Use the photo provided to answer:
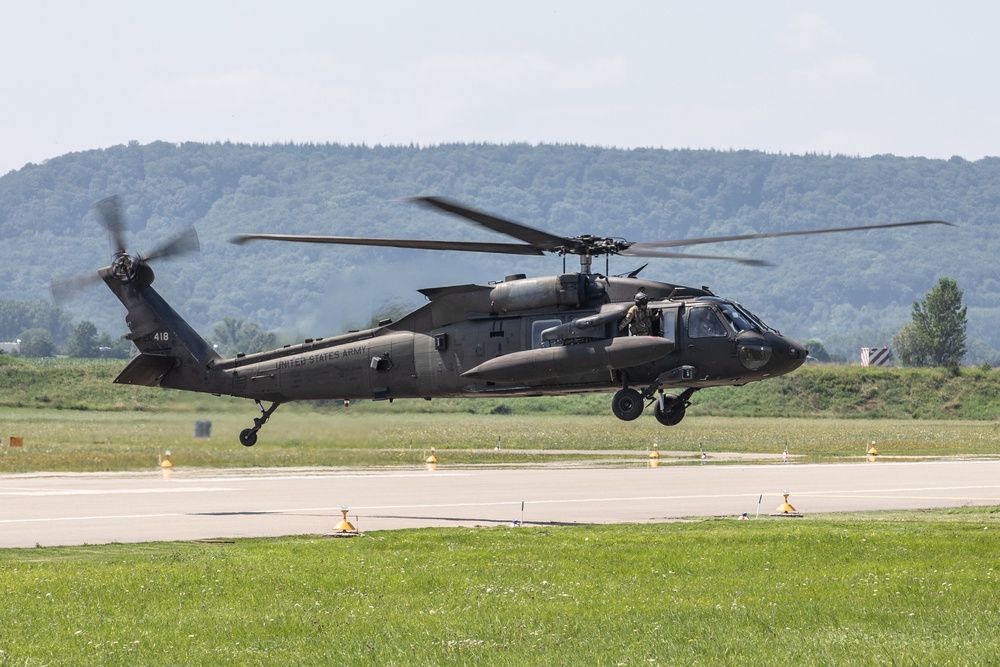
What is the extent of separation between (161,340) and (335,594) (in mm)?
15969

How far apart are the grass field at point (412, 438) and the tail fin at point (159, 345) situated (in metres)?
4.61

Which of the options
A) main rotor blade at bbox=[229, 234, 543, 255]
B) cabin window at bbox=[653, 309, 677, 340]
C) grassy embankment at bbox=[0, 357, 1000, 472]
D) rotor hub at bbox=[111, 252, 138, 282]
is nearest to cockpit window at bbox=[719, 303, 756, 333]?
cabin window at bbox=[653, 309, 677, 340]

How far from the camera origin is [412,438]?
6556 centimetres

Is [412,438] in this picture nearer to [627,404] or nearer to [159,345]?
[159,345]

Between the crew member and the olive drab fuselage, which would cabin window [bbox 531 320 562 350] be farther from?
the crew member

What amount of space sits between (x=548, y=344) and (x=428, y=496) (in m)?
11.0

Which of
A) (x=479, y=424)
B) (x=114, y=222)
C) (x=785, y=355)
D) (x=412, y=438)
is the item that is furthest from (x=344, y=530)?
(x=479, y=424)

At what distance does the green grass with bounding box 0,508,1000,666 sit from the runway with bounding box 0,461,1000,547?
11.7ft

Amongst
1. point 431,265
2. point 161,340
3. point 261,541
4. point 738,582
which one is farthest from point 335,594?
point 161,340

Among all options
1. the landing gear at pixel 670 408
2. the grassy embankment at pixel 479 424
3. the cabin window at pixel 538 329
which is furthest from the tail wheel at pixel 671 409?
the grassy embankment at pixel 479 424

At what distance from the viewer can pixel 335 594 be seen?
63.4 feet

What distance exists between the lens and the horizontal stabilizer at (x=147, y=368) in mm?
33281

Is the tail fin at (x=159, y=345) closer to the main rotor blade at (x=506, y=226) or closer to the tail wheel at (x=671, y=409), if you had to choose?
the main rotor blade at (x=506, y=226)

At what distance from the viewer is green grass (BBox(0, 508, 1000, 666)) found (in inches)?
597
